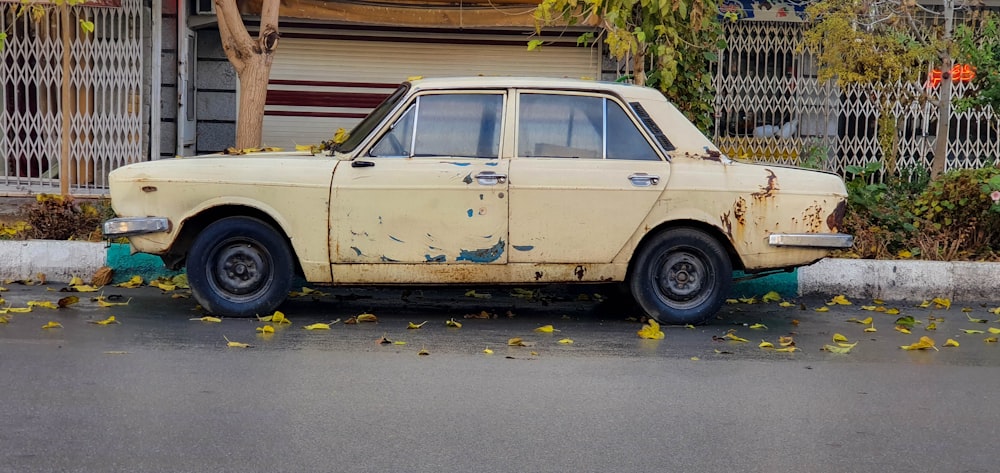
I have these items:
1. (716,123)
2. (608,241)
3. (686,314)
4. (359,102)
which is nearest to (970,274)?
(686,314)

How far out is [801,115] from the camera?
13.6 metres

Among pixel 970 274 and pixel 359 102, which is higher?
pixel 359 102

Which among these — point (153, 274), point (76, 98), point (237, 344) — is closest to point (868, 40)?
point (153, 274)

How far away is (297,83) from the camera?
1383cm

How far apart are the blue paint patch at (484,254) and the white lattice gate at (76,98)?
6.41 meters

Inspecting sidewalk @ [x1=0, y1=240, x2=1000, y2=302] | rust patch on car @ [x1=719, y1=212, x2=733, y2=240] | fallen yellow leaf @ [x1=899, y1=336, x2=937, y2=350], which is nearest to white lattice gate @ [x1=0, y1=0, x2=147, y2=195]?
sidewalk @ [x1=0, y1=240, x2=1000, y2=302]

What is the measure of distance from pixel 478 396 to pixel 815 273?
14.1 feet

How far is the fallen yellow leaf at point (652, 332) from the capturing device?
7.18 metres

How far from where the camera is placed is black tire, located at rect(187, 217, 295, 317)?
24.1 ft

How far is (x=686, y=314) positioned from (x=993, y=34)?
5366 mm

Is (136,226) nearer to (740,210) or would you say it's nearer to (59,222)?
(59,222)

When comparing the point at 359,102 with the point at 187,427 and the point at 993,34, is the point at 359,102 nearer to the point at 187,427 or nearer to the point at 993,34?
the point at 993,34

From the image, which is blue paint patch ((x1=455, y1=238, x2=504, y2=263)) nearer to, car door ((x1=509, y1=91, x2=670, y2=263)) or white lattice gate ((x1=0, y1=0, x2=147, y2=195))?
car door ((x1=509, y1=91, x2=670, y2=263))

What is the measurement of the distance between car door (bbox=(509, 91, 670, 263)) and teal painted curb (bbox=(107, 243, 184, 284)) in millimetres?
3143
